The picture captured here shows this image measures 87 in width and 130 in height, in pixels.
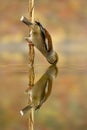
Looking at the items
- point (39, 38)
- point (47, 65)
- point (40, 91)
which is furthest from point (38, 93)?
point (47, 65)

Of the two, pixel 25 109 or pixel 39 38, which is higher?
pixel 39 38

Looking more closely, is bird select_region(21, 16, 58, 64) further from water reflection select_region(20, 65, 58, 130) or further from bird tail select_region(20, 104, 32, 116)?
bird tail select_region(20, 104, 32, 116)

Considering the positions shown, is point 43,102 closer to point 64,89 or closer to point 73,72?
point 64,89

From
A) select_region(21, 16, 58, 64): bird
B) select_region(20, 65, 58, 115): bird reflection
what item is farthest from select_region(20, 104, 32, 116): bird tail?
select_region(21, 16, 58, 64): bird

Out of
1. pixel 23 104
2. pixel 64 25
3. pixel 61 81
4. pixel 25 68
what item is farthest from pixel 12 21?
pixel 23 104

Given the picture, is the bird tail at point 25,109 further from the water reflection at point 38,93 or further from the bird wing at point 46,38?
the bird wing at point 46,38

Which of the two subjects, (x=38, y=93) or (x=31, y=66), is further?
(x=31, y=66)

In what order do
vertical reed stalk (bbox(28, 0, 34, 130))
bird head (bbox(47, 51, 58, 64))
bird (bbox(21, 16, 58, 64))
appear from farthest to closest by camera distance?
bird head (bbox(47, 51, 58, 64)) → bird (bbox(21, 16, 58, 64)) → vertical reed stalk (bbox(28, 0, 34, 130))

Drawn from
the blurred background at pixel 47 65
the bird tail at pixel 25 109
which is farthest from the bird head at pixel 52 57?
the bird tail at pixel 25 109

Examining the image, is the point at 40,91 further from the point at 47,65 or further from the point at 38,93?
the point at 47,65
